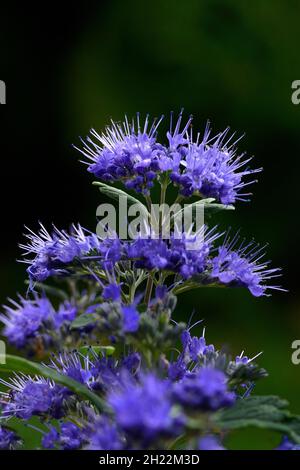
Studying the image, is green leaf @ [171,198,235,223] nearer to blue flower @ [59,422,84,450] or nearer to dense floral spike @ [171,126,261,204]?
dense floral spike @ [171,126,261,204]

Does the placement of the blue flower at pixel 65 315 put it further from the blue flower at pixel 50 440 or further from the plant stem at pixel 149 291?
the plant stem at pixel 149 291

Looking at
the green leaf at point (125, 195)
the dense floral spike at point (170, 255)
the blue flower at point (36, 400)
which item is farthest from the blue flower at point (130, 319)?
the green leaf at point (125, 195)

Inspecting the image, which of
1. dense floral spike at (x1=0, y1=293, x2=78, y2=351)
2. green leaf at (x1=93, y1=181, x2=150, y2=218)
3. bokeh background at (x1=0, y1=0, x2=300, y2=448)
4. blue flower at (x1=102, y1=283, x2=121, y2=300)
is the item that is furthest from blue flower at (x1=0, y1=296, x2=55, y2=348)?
bokeh background at (x1=0, y1=0, x2=300, y2=448)

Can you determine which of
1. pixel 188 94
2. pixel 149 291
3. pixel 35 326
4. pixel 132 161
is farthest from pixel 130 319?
pixel 188 94
